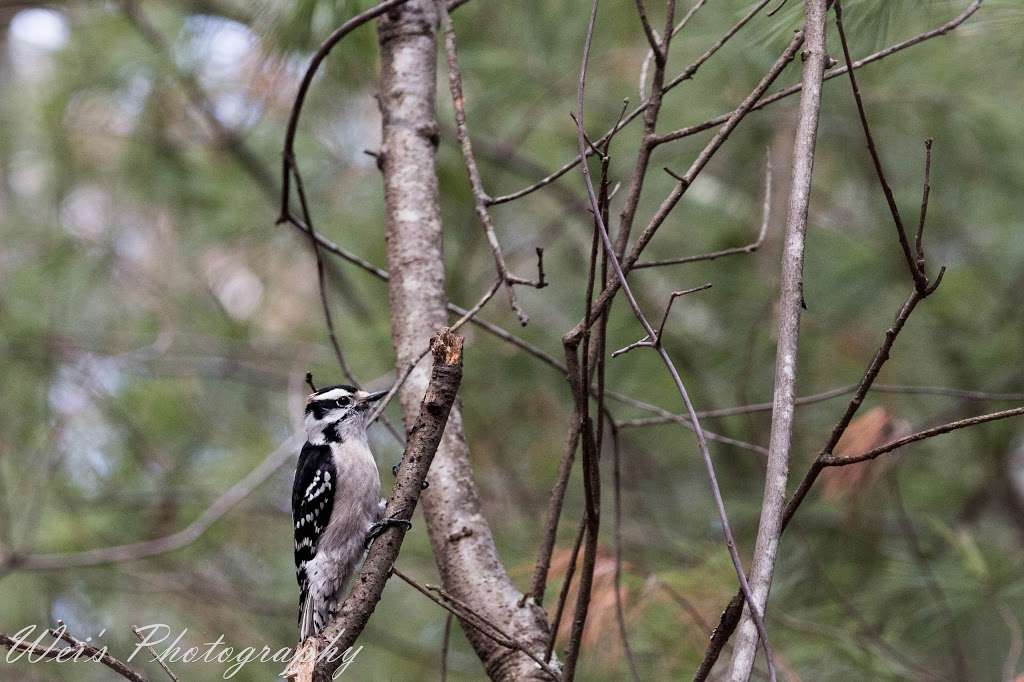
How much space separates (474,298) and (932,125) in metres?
2.01

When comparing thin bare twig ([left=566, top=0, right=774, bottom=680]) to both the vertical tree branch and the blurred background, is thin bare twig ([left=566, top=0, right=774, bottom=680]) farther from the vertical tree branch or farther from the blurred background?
the blurred background

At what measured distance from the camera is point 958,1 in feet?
7.09

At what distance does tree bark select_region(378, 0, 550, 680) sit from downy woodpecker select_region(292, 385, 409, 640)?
85cm

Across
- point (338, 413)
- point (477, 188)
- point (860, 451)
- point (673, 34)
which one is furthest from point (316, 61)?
point (860, 451)

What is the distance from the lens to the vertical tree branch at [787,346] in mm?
1305

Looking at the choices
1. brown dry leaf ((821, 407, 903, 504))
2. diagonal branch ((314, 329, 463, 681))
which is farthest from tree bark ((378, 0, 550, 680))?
brown dry leaf ((821, 407, 903, 504))

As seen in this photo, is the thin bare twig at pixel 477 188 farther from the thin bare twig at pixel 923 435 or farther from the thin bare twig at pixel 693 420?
the thin bare twig at pixel 923 435

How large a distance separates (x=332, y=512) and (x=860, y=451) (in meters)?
1.53

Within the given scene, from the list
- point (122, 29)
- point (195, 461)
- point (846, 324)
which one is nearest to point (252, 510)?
point (195, 461)

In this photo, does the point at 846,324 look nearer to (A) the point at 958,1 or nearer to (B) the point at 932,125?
(B) the point at 932,125

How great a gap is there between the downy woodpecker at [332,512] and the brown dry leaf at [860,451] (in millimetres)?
1390

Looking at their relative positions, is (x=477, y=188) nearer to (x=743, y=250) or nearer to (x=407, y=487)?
(x=743, y=250)

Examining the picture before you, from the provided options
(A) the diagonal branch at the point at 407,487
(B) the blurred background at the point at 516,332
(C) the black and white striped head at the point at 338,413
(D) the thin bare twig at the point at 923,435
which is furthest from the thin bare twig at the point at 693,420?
(C) the black and white striped head at the point at 338,413

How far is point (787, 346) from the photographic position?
1438mm
